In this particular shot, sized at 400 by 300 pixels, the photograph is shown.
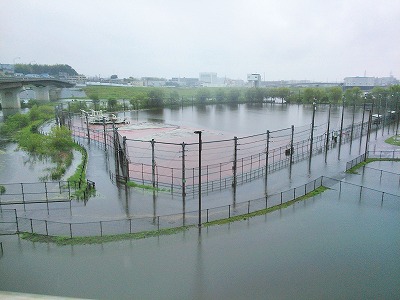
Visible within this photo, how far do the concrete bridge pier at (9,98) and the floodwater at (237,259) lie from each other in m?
74.1

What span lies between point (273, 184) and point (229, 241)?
10395 mm

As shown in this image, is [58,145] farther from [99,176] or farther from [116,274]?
[116,274]

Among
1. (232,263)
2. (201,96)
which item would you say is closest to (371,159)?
(232,263)

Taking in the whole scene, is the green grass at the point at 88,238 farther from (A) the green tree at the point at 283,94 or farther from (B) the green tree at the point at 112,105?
(A) the green tree at the point at 283,94

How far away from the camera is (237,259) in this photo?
15281mm

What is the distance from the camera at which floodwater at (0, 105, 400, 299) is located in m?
13.2

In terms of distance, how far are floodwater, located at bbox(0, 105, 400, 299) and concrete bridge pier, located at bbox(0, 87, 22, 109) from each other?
2918 inches

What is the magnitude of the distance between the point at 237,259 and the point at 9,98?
8664 centimetres

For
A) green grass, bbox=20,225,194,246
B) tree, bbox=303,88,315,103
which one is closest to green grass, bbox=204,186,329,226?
green grass, bbox=20,225,194,246

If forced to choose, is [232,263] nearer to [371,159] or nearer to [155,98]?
[371,159]

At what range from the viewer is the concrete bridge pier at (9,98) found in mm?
82744

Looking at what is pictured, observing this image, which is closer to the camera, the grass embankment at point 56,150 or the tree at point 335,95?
the grass embankment at point 56,150

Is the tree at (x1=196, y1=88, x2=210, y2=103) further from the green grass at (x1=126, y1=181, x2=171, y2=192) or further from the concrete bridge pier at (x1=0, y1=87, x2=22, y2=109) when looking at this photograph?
the green grass at (x1=126, y1=181, x2=171, y2=192)

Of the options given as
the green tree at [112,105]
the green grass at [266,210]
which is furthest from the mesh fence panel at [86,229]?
the green tree at [112,105]
